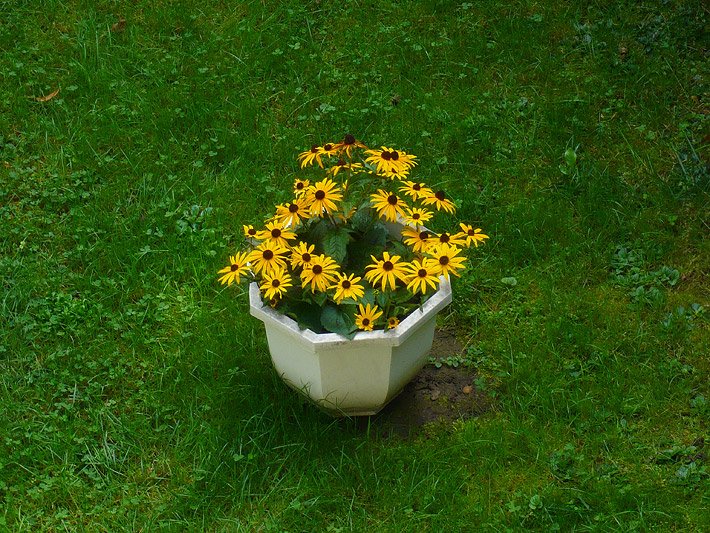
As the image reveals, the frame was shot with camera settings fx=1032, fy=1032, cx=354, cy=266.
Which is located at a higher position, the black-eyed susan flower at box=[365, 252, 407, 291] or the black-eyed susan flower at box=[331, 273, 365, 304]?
the black-eyed susan flower at box=[365, 252, 407, 291]

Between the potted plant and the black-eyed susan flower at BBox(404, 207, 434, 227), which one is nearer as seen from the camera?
the potted plant

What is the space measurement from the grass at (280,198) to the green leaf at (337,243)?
0.65m

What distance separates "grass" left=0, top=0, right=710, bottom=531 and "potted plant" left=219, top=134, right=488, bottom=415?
0.87ft

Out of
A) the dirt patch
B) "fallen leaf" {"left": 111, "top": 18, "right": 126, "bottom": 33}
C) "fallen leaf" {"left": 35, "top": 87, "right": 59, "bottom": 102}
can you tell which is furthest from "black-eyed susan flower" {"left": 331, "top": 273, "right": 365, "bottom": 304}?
"fallen leaf" {"left": 111, "top": 18, "right": 126, "bottom": 33}

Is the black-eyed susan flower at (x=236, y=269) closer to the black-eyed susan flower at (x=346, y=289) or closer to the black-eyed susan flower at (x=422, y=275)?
the black-eyed susan flower at (x=346, y=289)

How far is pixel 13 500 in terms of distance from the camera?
3695 millimetres

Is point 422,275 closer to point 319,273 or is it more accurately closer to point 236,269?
point 319,273

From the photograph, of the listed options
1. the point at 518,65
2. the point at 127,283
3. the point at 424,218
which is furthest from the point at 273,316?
the point at 518,65

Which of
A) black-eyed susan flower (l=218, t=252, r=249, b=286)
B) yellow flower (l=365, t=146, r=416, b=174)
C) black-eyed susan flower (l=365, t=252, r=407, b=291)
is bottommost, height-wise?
black-eyed susan flower (l=218, t=252, r=249, b=286)

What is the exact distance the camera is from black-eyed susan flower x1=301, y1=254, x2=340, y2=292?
3537 mm

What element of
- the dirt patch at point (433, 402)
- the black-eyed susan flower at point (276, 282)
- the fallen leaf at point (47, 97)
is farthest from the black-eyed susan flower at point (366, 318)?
the fallen leaf at point (47, 97)

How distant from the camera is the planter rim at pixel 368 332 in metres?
3.53

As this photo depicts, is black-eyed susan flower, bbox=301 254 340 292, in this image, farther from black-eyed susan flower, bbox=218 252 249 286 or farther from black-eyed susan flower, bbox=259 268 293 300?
black-eyed susan flower, bbox=218 252 249 286

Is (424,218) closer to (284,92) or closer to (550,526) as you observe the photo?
(550,526)
